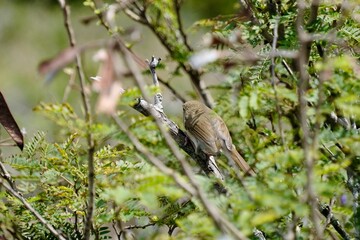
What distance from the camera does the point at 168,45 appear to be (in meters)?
2.55

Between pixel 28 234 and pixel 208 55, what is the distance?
2.98 ft

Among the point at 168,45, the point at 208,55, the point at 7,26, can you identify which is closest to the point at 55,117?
the point at 208,55

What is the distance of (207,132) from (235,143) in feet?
1.44

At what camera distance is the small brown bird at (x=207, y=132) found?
2615 millimetres

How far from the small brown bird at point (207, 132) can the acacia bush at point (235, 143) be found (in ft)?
0.18

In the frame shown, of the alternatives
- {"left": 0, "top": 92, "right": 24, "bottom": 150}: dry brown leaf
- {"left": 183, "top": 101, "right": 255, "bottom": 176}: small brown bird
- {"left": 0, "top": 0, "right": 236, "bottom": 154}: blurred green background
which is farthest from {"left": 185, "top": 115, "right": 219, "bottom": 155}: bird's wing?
{"left": 0, "top": 0, "right": 236, "bottom": 154}: blurred green background

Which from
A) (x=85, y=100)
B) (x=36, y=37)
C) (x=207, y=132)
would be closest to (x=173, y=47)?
(x=207, y=132)

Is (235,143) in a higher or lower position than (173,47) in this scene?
lower

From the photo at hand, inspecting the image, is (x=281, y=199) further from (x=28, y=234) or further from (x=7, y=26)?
(x=7, y=26)

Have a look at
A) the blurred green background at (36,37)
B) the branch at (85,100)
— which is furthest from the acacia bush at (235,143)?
the blurred green background at (36,37)

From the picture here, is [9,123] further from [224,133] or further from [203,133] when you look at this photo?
[203,133]

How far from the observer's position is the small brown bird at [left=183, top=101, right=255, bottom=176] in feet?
8.58

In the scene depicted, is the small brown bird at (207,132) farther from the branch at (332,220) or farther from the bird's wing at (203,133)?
the branch at (332,220)

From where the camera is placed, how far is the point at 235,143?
280cm
